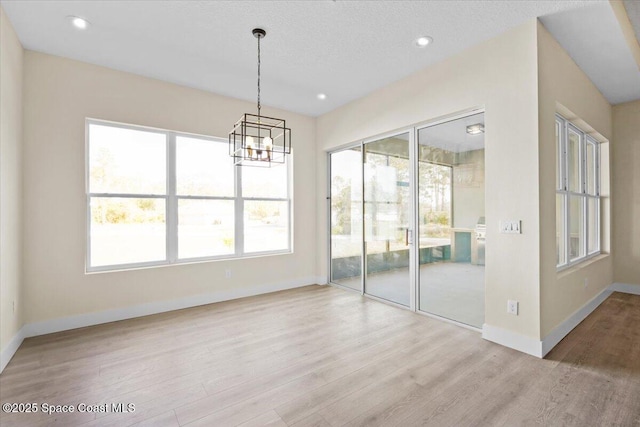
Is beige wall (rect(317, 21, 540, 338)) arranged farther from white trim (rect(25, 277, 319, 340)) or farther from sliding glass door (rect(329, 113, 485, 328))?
white trim (rect(25, 277, 319, 340))

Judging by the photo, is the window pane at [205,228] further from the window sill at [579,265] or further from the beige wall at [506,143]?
the window sill at [579,265]

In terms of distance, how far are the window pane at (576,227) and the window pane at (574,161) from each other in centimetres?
16

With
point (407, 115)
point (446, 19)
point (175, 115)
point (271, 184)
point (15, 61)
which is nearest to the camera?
point (446, 19)

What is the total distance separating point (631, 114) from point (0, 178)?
8042 millimetres

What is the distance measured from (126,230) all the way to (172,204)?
0.63 metres

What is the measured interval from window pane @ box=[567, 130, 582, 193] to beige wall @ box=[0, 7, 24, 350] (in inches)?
232

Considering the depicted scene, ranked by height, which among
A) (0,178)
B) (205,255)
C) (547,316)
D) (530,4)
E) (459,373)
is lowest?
(459,373)

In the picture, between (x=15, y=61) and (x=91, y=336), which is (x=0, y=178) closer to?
(x=15, y=61)

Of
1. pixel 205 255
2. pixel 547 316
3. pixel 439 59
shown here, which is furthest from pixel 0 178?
pixel 547 316

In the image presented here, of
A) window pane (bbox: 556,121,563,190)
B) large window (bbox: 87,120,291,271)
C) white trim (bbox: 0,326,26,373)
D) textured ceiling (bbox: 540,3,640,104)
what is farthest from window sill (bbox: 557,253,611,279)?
white trim (bbox: 0,326,26,373)

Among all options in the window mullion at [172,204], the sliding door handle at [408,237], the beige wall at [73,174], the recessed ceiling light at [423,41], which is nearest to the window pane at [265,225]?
the beige wall at [73,174]

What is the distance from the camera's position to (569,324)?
3182 millimetres

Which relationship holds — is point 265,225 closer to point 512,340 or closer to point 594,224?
point 512,340

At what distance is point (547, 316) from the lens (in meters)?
2.77
